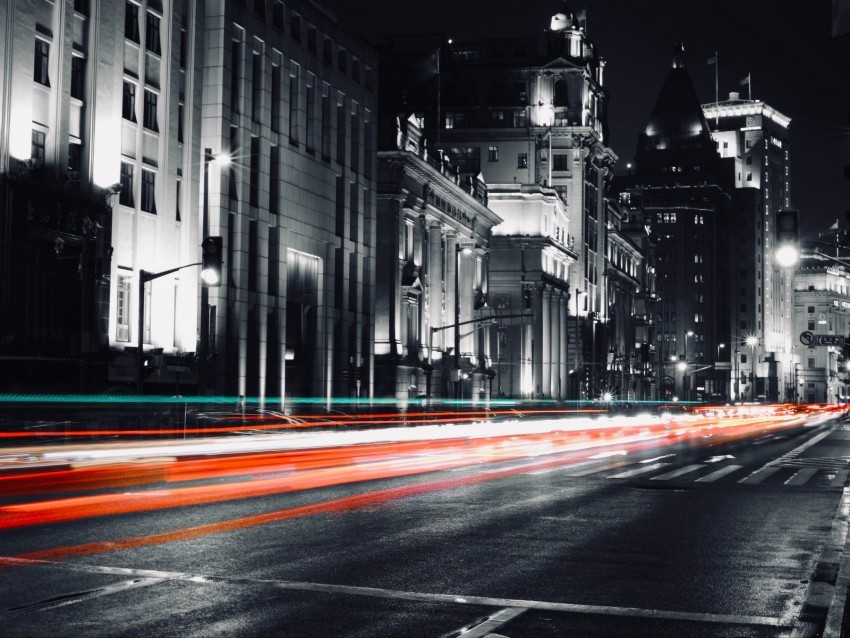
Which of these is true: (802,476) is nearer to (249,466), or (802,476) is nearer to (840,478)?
(840,478)

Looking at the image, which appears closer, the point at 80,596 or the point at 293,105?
the point at 80,596

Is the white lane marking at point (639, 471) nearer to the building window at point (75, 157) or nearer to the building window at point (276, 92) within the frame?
the building window at point (75, 157)

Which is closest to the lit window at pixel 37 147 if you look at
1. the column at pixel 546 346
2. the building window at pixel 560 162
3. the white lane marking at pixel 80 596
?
the white lane marking at pixel 80 596

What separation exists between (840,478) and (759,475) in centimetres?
180

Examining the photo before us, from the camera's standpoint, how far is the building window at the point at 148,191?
2004 inches

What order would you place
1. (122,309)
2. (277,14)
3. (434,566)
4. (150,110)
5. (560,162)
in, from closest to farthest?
(434,566) < (122,309) < (150,110) < (277,14) < (560,162)

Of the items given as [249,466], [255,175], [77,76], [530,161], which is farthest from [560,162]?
[249,466]

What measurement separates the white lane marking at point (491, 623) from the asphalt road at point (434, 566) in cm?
2

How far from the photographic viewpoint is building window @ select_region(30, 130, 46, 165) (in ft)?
139

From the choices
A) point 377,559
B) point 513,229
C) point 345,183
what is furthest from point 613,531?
point 513,229

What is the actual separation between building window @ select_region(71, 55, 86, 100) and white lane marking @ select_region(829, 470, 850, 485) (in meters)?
30.7

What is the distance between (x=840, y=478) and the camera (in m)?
27.7

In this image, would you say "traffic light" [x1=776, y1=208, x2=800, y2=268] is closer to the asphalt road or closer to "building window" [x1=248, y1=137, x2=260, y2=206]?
the asphalt road

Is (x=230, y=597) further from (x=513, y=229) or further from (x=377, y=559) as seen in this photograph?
(x=513, y=229)
